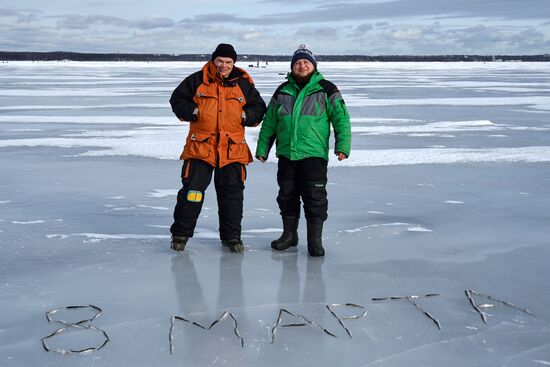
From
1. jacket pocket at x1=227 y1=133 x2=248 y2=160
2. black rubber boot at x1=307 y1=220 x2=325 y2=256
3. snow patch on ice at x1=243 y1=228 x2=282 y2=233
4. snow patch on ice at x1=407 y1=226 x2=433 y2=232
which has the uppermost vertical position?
jacket pocket at x1=227 y1=133 x2=248 y2=160

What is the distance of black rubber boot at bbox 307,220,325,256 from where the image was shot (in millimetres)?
4199

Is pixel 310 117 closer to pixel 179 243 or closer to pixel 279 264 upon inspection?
pixel 279 264

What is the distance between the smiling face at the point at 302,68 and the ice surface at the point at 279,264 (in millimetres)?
1186

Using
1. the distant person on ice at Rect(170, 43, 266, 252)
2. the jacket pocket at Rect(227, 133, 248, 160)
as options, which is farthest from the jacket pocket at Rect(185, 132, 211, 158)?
the jacket pocket at Rect(227, 133, 248, 160)

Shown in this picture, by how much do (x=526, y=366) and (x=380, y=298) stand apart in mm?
917

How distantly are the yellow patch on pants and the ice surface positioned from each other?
14.0 inches

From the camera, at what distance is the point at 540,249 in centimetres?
436

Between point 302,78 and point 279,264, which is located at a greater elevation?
point 302,78

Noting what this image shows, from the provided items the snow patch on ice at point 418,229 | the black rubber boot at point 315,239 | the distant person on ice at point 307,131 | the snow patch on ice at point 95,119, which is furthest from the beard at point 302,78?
→ the snow patch on ice at point 95,119

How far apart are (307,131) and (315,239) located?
0.71m

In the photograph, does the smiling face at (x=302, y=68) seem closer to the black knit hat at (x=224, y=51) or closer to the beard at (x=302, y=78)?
the beard at (x=302, y=78)

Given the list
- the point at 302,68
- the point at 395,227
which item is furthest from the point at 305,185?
the point at 395,227

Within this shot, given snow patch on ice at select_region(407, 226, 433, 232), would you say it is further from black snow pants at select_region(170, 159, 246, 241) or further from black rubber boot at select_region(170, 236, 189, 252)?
black rubber boot at select_region(170, 236, 189, 252)

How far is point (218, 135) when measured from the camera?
4148 millimetres
